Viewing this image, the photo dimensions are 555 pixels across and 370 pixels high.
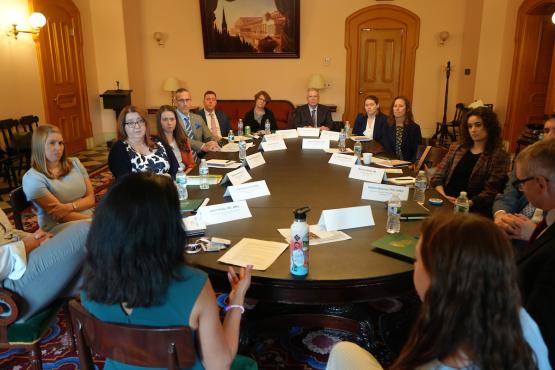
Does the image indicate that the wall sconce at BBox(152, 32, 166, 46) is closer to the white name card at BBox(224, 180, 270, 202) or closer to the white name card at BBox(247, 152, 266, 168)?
the white name card at BBox(247, 152, 266, 168)

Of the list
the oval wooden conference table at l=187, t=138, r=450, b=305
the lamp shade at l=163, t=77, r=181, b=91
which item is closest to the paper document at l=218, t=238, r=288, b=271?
the oval wooden conference table at l=187, t=138, r=450, b=305

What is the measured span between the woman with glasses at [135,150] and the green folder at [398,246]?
1.79 metres

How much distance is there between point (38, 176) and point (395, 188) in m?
2.09

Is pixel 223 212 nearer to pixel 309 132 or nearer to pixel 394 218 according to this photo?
pixel 394 218

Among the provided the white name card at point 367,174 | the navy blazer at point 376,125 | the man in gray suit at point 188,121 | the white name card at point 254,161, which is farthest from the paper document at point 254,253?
the navy blazer at point 376,125

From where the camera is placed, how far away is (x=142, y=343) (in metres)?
1.13

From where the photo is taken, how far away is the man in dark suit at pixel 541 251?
1.27m

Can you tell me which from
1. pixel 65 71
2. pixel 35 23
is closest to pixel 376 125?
pixel 35 23

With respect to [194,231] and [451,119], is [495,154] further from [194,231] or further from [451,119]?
[451,119]

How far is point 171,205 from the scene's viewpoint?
3.92ft

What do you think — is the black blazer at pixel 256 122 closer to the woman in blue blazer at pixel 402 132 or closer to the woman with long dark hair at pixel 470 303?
the woman in blue blazer at pixel 402 132

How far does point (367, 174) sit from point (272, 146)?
1.39 m

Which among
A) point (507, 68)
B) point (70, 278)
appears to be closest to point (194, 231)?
point (70, 278)

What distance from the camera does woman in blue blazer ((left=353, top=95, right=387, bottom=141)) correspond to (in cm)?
508
